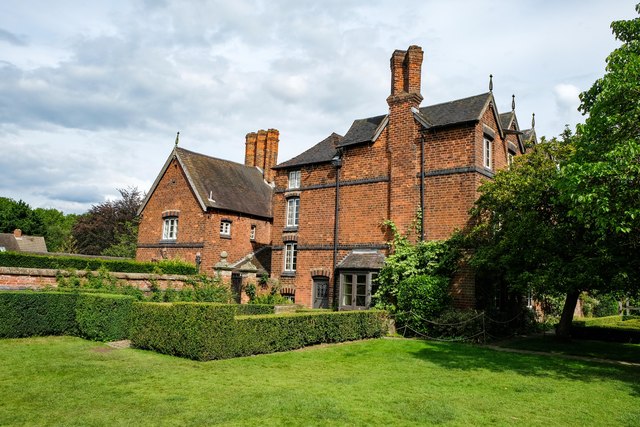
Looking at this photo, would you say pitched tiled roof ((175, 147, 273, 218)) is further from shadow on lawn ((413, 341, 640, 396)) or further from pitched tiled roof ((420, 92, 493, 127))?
shadow on lawn ((413, 341, 640, 396))

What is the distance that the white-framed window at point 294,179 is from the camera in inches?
1022

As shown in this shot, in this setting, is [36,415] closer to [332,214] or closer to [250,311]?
[250,311]

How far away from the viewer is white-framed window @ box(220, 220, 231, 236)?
29516mm

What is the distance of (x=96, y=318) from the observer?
47.6ft

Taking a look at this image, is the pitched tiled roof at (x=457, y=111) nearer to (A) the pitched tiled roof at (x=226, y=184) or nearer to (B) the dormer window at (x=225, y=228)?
(A) the pitched tiled roof at (x=226, y=184)

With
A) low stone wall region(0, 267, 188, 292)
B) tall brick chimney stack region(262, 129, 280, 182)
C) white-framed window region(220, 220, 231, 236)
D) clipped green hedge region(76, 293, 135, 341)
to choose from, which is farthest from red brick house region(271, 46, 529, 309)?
tall brick chimney stack region(262, 129, 280, 182)

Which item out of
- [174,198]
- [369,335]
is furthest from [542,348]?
Result: [174,198]

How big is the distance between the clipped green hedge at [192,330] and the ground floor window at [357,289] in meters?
9.25

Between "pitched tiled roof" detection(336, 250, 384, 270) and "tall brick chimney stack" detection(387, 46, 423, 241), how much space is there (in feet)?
5.82

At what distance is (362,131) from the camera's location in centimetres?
2392

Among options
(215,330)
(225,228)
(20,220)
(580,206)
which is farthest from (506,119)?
(20,220)

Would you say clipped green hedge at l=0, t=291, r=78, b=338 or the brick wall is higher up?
the brick wall

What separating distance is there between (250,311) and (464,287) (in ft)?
28.7

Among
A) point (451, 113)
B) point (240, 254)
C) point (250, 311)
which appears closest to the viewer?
point (250, 311)
